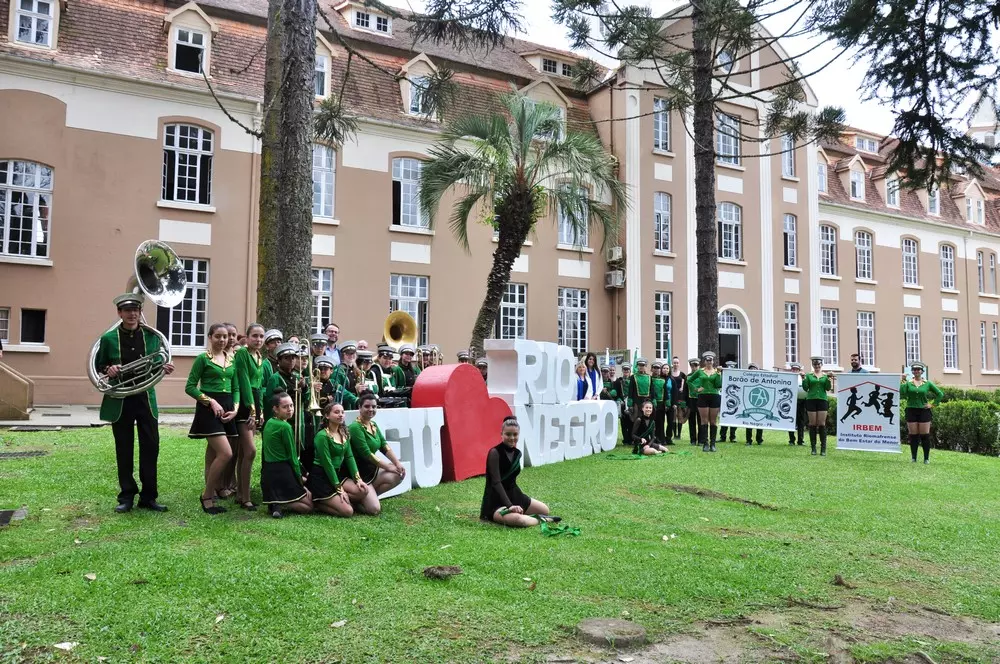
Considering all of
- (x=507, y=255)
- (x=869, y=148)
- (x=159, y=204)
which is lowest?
(x=507, y=255)

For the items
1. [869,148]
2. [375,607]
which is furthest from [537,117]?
[869,148]

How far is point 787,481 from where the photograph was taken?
36.2ft

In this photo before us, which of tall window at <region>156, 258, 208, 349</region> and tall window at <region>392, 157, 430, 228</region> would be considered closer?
tall window at <region>156, 258, 208, 349</region>

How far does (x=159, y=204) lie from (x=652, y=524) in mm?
17121

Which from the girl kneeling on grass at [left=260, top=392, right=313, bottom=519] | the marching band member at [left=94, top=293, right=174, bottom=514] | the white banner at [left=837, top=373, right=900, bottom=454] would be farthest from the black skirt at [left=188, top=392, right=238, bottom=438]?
the white banner at [left=837, top=373, right=900, bottom=454]

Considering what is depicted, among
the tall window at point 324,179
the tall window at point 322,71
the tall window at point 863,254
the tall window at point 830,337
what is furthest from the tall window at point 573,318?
the tall window at point 863,254

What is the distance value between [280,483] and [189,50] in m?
17.9

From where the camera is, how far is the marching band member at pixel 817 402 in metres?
14.8

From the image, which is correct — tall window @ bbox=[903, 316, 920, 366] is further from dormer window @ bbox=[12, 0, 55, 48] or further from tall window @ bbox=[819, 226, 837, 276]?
dormer window @ bbox=[12, 0, 55, 48]

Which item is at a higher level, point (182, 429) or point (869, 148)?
point (869, 148)

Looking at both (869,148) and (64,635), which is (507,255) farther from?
(869,148)

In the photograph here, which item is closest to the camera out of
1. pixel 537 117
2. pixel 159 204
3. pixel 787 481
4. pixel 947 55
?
pixel 947 55

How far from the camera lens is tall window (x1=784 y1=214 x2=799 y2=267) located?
102 ft

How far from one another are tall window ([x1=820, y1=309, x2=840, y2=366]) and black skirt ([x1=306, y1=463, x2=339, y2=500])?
28797 mm
